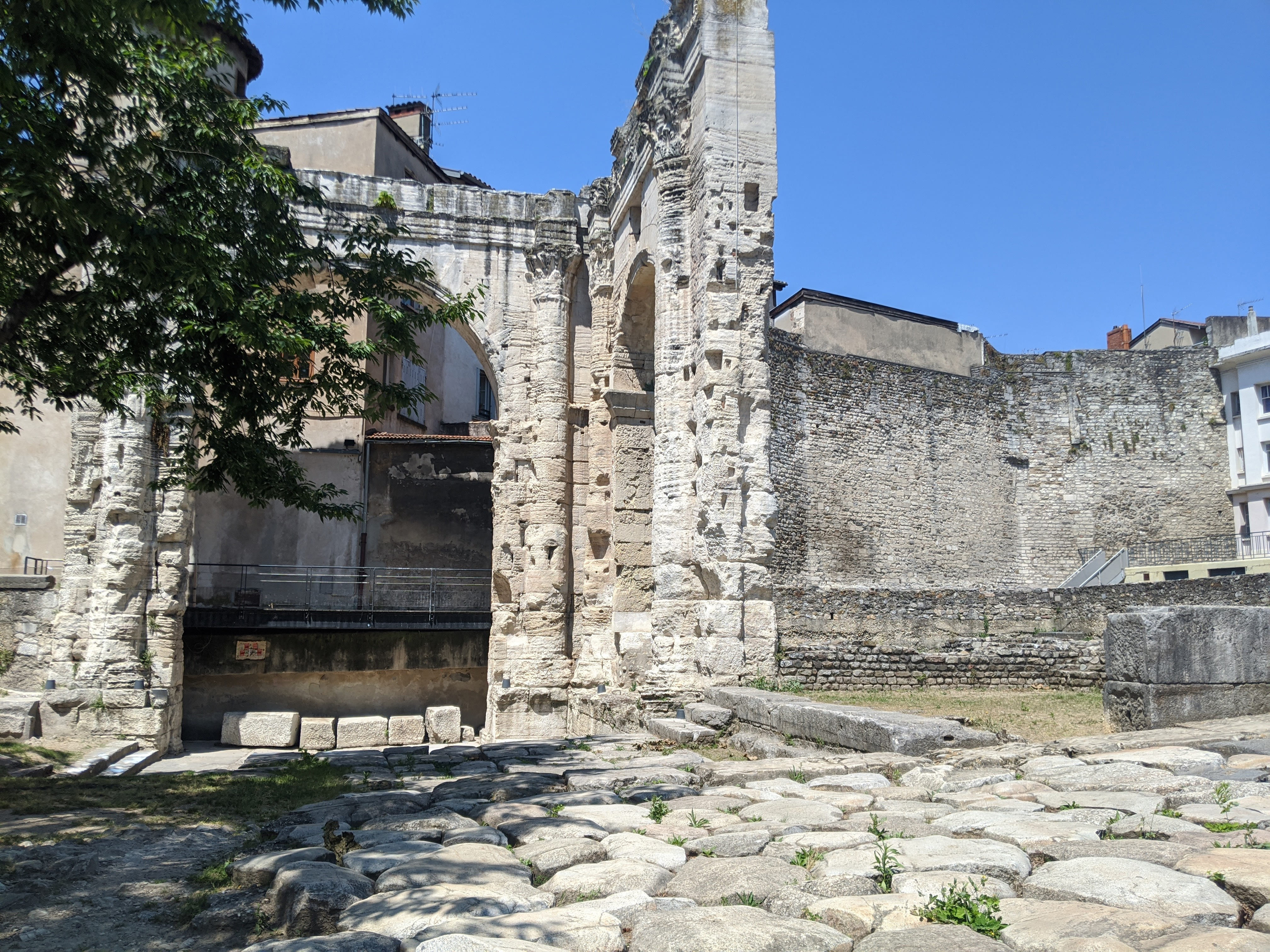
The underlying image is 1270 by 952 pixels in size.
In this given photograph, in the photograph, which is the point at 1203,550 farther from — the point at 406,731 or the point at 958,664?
the point at 406,731

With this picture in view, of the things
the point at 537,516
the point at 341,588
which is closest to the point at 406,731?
the point at 537,516

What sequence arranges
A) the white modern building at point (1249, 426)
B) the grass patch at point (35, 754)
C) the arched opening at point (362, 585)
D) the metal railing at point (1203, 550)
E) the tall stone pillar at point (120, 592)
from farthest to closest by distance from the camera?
1. the white modern building at point (1249, 426)
2. the metal railing at point (1203, 550)
3. the arched opening at point (362, 585)
4. the tall stone pillar at point (120, 592)
5. the grass patch at point (35, 754)

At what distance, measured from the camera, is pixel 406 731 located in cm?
1197

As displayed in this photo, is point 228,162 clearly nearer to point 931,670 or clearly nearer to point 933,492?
point 931,670

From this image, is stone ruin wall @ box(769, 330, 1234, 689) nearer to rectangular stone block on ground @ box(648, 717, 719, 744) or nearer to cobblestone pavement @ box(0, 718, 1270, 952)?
rectangular stone block on ground @ box(648, 717, 719, 744)

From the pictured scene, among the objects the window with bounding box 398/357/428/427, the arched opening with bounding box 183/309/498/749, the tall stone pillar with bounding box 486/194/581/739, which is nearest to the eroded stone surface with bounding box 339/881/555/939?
the arched opening with bounding box 183/309/498/749

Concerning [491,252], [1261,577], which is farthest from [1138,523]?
[491,252]

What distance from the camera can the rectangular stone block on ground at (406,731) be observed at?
469 inches

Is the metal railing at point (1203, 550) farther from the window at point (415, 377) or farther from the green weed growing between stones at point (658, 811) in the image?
the green weed growing between stones at point (658, 811)

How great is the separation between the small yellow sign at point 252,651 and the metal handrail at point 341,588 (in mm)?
1126

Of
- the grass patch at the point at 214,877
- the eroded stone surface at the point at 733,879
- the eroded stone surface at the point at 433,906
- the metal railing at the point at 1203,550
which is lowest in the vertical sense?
the grass patch at the point at 214,877

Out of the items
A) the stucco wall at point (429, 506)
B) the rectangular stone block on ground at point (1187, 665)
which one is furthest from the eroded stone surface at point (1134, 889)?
the stucco wall at point (429, 506)

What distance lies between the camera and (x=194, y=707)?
14273 mm

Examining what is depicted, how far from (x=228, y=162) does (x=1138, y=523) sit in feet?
91.1
